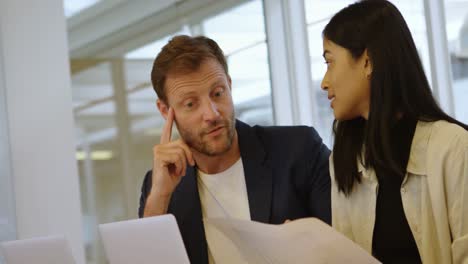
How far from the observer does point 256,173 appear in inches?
91.4

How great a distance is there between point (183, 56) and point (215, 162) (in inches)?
12.4

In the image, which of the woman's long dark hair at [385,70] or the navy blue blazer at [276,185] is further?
the navy blue blazer at [276,185]

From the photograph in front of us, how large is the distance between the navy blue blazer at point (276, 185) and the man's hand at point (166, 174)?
60 millimetres

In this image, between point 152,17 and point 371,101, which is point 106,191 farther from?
point 371,101

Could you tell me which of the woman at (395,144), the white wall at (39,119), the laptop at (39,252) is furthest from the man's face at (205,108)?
the white wall at (39,119)

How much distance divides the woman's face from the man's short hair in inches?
23.2

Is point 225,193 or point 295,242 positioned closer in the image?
point 295,242

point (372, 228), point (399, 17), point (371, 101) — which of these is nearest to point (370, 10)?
point (399, 17)

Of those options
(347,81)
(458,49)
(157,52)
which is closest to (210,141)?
(347,81)

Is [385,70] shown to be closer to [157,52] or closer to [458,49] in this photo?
[458,49]

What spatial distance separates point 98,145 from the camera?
4418mm

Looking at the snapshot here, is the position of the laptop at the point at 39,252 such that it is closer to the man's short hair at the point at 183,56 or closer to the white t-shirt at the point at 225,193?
the white t-shirt at the point at 225,193

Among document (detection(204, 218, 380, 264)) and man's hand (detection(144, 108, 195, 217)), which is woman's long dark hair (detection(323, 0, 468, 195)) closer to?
document (detection(204, 218, 380, 264))

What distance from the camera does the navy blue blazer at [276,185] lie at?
2229 millimetres
